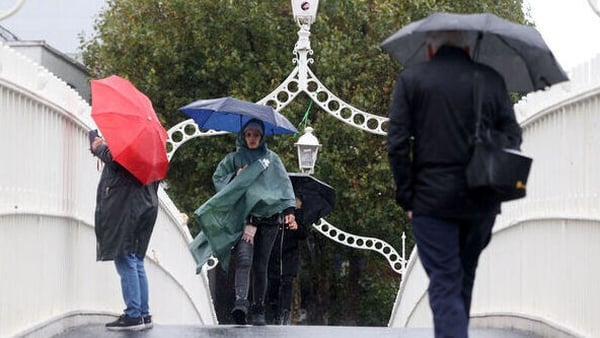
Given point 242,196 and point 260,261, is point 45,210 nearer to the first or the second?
point 242,196

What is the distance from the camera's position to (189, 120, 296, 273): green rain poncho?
Answer: 39.5 ft

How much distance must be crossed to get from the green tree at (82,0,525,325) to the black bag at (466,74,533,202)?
2602 cm

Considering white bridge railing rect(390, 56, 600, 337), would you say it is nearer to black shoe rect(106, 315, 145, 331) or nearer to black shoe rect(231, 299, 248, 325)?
black shoe rect(231, 299, 248, 325)

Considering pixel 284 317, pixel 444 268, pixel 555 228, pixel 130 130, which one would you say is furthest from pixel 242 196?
pixel 444 268

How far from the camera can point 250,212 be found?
12.0m

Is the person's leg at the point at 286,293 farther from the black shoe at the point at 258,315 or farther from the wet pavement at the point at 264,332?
the wet pavement at the point at 264,332

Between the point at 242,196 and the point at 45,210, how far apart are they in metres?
2.42

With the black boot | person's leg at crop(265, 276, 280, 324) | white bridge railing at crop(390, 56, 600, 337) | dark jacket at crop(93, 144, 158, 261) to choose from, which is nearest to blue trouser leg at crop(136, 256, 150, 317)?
dark jacket at crop(93, 144, 158, 261)

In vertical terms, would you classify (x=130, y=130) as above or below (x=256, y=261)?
above

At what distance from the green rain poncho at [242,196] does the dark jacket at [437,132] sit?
4936 mm

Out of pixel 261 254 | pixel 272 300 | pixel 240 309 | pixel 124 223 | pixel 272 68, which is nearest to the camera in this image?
pixel 124 223

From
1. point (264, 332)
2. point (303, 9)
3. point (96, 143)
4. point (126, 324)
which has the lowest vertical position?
point (264, 332)

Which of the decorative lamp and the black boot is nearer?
the black boot

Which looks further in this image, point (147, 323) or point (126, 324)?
point (147, 323)
